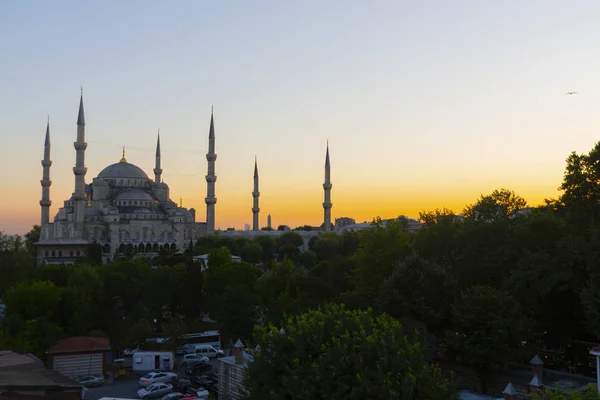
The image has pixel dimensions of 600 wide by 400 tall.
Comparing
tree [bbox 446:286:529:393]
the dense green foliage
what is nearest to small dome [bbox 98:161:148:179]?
the dense green foliage

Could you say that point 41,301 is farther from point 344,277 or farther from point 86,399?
point 344,277

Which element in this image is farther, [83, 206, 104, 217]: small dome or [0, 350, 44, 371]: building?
[83, 206, 104, 217]: small dome

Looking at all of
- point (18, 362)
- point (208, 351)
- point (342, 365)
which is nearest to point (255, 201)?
point (208, 351)

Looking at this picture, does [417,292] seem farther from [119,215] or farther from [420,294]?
[119,215]

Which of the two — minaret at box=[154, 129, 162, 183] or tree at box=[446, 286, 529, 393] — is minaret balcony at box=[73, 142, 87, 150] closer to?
minaret at box=[154, 129, 162, 183]

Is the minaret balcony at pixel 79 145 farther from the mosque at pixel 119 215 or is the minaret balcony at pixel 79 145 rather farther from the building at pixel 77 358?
the building at pixel 77 358

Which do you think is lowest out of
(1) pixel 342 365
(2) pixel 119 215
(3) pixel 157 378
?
(3) pixel 157 378

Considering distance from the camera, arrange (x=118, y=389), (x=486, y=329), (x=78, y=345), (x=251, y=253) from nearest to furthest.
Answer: (x=486, y=329)
(x=118, y=389)
(x=78, y=345)
(x=251, y=253)
